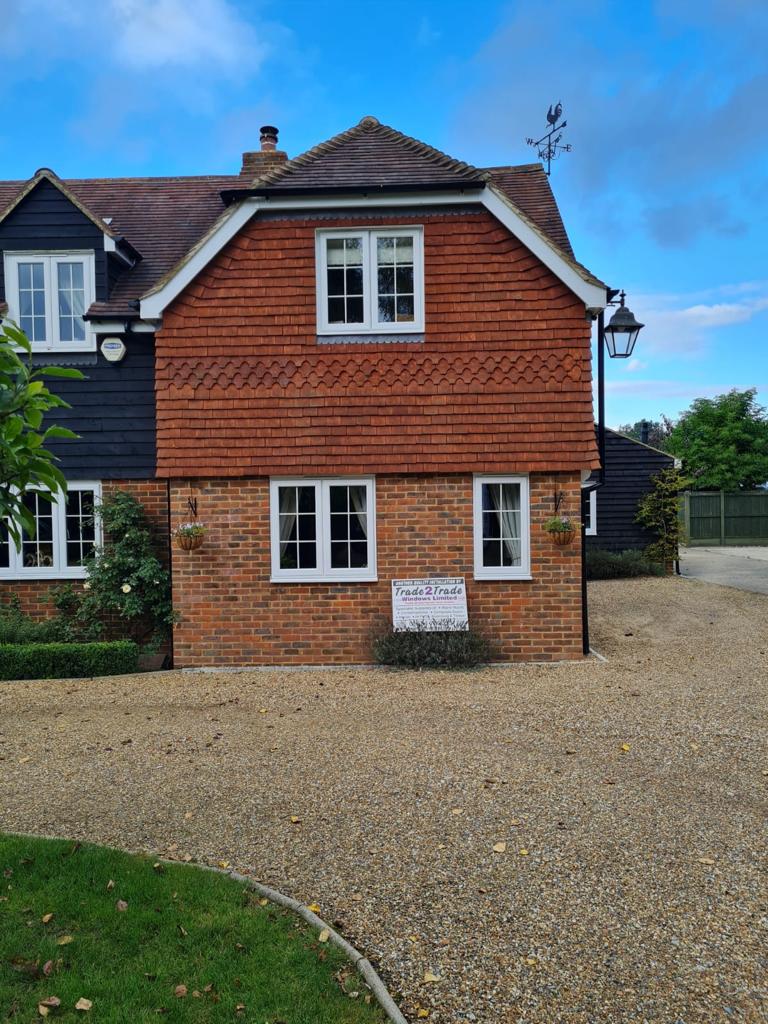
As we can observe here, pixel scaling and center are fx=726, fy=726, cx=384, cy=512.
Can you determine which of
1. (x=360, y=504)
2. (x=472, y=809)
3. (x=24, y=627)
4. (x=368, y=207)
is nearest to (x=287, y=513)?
(x=360, y=504)

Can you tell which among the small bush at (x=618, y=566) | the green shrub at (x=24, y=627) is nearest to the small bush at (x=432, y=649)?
the green shrub at (x=24, y=627)

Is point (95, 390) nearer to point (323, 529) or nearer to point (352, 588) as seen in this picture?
point (323, 529)

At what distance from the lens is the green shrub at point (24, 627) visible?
9992mm

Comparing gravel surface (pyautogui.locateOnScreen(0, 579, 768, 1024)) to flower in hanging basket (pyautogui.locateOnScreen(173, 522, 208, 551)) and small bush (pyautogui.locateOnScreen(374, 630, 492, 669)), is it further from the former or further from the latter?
flower in hanging basket (pyautogui.locateOnScreen(173, 522, 208, 551))

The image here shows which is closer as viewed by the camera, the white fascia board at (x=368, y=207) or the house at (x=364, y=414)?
the white fascia board at (x=368, y=207)

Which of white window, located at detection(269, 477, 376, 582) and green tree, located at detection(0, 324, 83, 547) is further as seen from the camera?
white window, located at detection(269, 477, 376, 582)

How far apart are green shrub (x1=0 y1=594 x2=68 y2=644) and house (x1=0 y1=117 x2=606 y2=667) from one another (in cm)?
181

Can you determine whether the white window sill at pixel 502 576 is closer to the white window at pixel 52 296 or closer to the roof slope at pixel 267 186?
the roof slope at pixel 267 186

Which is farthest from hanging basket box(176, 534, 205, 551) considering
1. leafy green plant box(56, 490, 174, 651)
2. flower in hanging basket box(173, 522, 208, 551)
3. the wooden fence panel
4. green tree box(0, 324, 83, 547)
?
the wooden fence panel

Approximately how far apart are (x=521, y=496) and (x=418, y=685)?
2.99 meters

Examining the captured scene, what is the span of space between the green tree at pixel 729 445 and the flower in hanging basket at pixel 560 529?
27.0 m

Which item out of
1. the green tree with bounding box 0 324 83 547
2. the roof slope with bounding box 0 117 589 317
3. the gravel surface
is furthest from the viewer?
the roof slope with bounding box 0 117 589 317

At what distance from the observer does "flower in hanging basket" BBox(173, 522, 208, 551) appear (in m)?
9.66

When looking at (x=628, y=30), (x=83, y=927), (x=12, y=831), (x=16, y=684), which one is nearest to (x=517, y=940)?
(x=83, y=927)
